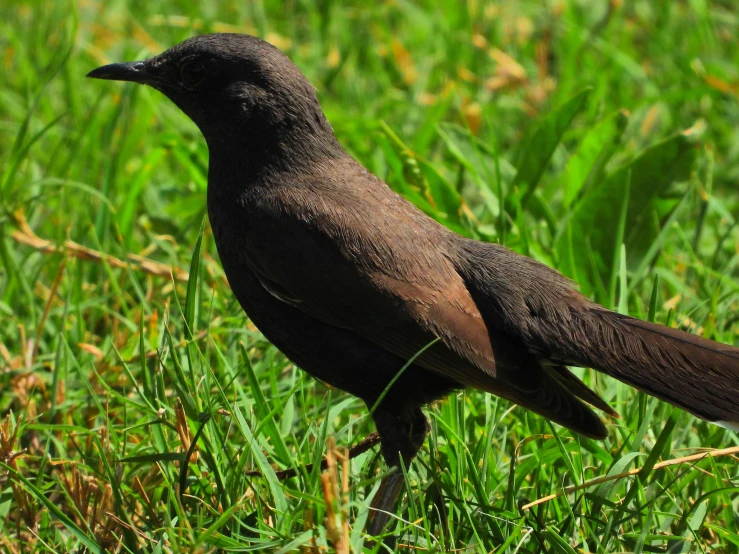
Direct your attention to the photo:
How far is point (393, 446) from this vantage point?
3.90 m

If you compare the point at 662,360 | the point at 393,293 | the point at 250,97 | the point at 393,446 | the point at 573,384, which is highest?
the point at 250,97

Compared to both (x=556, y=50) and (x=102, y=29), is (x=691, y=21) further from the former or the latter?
(x=102, y=29)

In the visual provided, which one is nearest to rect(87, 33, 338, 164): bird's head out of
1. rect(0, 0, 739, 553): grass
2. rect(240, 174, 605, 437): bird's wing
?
rect(240, 174, 605, 437): bird's wing

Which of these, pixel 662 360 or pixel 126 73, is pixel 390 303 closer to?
pixel 662 360

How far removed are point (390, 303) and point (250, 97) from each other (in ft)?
3.49

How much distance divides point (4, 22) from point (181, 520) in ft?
18.5

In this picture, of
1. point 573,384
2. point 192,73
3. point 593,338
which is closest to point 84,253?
point 192,73

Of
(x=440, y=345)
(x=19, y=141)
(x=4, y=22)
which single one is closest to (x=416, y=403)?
(x=440, y=345)

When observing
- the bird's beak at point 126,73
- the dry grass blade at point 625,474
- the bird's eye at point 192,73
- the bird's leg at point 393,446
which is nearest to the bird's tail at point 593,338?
the dry grass blade at point 625,474

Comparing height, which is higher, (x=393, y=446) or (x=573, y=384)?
(x=573, y=384)

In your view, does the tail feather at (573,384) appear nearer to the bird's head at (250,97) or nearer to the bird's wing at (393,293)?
the bird's wing at (393,293)

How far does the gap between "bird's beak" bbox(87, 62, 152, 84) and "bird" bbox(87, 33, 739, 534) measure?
440mm

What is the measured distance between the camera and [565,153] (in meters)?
6.55

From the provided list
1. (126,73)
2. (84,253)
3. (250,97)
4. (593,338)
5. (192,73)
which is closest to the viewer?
(593,338)
